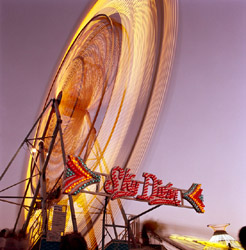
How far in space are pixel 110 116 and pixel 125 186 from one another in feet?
8.74

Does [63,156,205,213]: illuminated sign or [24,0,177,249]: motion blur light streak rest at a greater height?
[24,0,177,249]: motion blur light streak

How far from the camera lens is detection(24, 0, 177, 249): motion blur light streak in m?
10.5

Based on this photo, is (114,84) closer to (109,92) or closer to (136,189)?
(109,92)

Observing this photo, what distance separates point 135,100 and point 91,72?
2503 millimetres

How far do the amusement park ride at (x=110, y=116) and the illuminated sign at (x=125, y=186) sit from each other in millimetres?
32

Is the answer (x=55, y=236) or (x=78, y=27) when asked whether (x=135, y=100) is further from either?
(x=55, y=236)

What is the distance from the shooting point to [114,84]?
11.8 metres

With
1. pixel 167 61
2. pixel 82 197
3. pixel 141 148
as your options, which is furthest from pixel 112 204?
pixel 167 61

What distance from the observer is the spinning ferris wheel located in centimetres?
1045

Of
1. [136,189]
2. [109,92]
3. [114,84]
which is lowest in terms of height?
[136,189]

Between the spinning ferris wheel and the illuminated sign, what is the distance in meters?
0.44

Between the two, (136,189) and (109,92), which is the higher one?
(109,92)

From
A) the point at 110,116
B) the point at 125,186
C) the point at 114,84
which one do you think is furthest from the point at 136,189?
the point at 114,84

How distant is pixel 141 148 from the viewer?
9.96 metres
